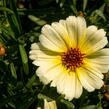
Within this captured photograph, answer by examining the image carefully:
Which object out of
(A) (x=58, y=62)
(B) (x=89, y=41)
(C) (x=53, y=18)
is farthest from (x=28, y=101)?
(C) (x=53, y=18)

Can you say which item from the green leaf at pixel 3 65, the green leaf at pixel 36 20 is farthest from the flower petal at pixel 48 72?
the green leaf at pixel 36 20

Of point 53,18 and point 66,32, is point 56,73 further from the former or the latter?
point 53,18

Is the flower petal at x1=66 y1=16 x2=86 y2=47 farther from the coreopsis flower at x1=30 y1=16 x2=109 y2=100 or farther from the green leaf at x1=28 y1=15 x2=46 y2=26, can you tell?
the green leaf at x1=28 y1=15 x2=46 y2=26

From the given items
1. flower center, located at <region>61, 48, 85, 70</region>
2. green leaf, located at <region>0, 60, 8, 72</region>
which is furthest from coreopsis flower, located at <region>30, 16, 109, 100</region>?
green leaf, located at <region>0, 60, 8, 72</region>

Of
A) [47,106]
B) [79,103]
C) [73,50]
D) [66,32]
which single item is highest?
[66,32]

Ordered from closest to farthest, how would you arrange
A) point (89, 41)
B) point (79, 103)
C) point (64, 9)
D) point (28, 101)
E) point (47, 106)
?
point (47, 106), point (89, 41), point (28, 101), point (79, 103), point (64, 9)
